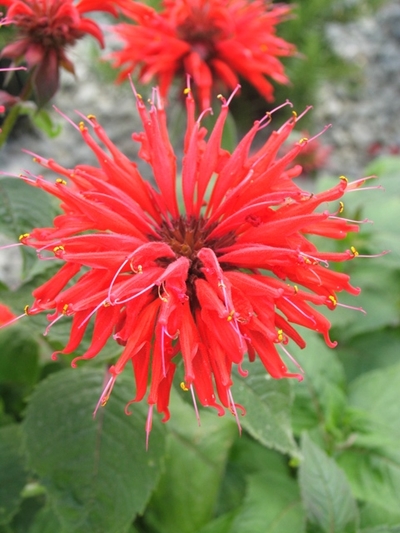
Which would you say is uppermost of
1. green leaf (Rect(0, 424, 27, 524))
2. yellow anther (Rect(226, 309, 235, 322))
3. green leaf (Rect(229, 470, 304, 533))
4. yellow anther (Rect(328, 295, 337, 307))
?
yellow anther (Rect(226, 309, 235, 322))

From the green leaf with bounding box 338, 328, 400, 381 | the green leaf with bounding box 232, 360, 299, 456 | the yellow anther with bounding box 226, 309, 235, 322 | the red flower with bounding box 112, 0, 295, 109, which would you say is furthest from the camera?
the green leaf with bounding box 338, 328, 400, 381

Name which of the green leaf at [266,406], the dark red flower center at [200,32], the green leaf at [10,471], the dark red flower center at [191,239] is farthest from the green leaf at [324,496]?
the dark red flower center at [200,32]

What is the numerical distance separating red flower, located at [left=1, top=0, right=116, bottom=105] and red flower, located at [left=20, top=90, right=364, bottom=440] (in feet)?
0.47

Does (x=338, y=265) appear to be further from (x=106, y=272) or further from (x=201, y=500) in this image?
(x=106, y=272)

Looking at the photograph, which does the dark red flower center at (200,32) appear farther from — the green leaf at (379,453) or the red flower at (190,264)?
the green leaf at (379,453)

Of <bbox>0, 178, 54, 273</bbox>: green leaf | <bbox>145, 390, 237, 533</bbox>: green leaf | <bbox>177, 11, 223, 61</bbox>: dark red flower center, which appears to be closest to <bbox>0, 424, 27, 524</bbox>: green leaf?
<bbox>145, 390, 237, 533</bbox>: green leaf

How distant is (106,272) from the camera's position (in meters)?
0.51

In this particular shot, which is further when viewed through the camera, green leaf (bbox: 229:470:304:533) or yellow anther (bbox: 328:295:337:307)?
green leaf (bbox: 229:470:304:533)

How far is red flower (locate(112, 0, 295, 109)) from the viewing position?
37.9 inches

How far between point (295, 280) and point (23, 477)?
511 millimetres

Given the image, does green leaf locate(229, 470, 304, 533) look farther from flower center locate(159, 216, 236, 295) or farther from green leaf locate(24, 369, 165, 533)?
flower center locate(159, 216, 236, 295)

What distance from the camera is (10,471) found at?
779 mm

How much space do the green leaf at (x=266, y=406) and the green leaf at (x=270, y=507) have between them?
8.0 inches

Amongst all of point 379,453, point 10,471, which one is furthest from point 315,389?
point 10,471
